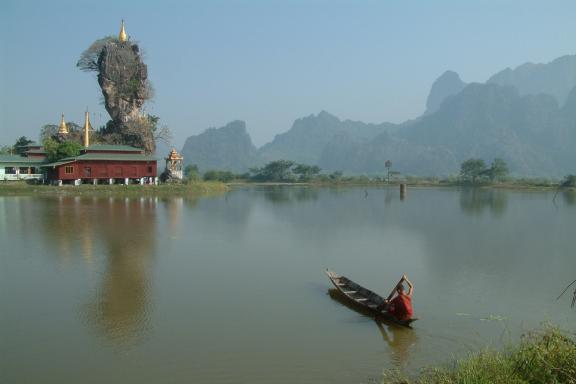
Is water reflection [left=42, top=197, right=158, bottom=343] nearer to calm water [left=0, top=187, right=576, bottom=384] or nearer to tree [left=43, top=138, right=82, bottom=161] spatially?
calm water [left=0, top=187, right=576, bottom=384]

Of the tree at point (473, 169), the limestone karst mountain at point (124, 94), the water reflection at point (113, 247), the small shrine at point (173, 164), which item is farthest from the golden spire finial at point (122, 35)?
the tree at point (473, 169)

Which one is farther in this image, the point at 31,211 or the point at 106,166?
the point at 106,166

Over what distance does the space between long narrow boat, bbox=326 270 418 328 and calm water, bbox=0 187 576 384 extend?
0.37 m

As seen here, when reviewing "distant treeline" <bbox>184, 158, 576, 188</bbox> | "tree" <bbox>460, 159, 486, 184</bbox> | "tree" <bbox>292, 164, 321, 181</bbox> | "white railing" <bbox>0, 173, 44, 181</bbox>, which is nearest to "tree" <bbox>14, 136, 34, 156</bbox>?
"white railing" <bbox>0, 173, 44, 181</bbox>

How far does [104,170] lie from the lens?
184 ft

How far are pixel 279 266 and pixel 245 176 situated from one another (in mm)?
83956

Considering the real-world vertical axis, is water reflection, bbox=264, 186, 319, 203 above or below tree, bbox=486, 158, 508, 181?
below

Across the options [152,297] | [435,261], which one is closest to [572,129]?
[435,261]

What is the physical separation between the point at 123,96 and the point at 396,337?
63.0 m

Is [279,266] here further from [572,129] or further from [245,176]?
[572,129]

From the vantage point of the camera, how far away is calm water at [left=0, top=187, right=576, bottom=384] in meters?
10.6

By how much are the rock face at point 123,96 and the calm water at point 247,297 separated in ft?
115

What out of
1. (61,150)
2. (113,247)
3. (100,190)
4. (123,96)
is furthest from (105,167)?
(113,247)

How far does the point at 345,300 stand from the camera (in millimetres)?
15133
